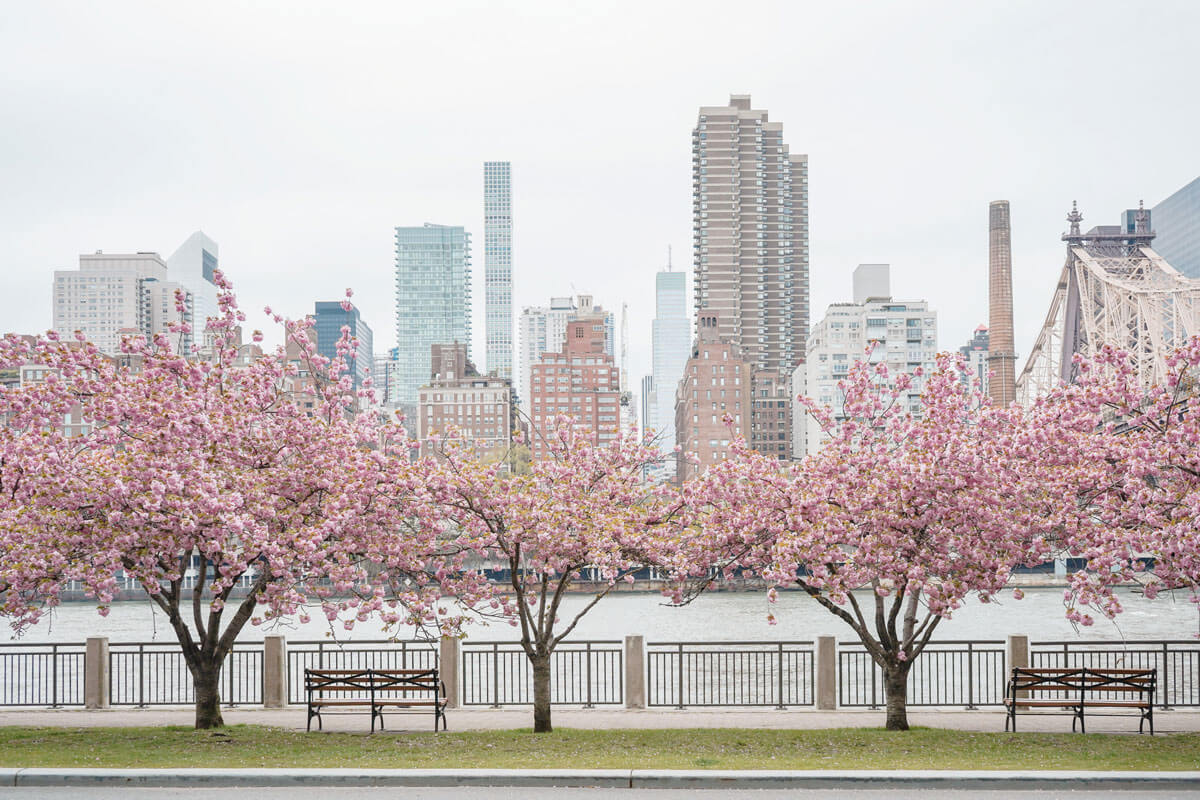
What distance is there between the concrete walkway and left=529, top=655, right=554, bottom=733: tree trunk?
2.45ft

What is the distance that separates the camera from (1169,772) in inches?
549

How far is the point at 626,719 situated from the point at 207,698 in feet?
22.5

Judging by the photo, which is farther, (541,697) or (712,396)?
(712,396)

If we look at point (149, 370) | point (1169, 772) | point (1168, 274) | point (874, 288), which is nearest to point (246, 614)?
point (149, 370)

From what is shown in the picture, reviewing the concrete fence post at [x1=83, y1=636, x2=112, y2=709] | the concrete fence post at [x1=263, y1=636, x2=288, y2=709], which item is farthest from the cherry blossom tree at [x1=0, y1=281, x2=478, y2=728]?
the concrete fence post at [x1=83, y1=636, x2=112, y2=709]

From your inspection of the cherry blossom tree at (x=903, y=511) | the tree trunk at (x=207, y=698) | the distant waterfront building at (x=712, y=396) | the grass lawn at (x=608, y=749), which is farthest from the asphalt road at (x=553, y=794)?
the distant waterfront building at (x=712, y=396)

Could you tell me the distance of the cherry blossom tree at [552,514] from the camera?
18062 mm

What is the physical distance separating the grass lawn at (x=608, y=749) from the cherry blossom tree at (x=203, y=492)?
1.80 metres

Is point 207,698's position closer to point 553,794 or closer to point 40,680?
point 553,794

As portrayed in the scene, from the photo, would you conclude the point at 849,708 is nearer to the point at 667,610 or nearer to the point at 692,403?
the point at 667,610

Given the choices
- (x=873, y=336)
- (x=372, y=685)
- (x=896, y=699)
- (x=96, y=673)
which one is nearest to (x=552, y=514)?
(x=372, y=685)

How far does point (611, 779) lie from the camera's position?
13992mm

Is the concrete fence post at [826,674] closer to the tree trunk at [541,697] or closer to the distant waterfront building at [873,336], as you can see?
the tree trunk at [541,697]

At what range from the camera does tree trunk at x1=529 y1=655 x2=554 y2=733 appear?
1861 cm
